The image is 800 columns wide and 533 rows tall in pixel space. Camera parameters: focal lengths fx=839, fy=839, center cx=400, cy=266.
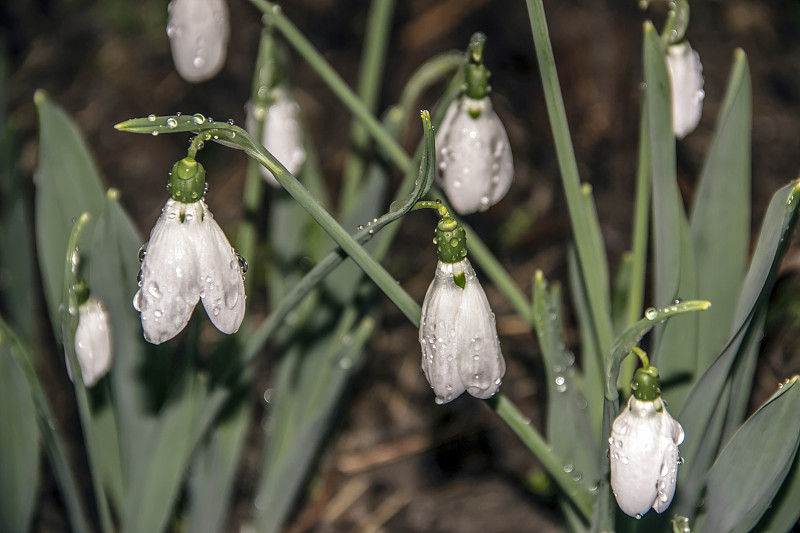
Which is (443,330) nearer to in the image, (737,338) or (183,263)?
(183,263)

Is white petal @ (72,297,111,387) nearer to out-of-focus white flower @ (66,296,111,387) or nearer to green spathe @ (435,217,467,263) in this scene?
out-of-focus white flower @ (66,296,111,387)

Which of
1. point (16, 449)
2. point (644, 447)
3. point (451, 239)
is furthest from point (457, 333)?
point (16, 449)

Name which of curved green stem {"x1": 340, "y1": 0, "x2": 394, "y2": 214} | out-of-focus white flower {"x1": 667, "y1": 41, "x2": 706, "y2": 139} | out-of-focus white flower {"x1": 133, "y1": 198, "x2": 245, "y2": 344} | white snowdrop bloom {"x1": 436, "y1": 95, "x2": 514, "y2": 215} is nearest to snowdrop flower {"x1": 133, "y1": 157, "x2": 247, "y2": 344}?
Result: out-of-focus white flower {"x1": 133, "y1": 198, "x2": 245, "y2": 344}

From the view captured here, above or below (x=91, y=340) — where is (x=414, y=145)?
above

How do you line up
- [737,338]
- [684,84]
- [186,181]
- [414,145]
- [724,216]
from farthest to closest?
[414,145] → [724,216] → [684,84] → [737,338] → [186,181]

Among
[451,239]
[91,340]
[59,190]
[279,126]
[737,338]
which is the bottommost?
[737,338]

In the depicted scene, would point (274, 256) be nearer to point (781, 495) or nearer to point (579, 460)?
point (579, 460)

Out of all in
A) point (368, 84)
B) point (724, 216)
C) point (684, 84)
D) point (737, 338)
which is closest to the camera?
point (737, 338)
